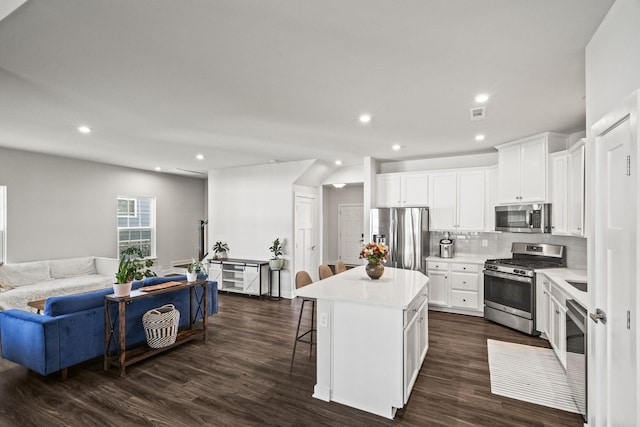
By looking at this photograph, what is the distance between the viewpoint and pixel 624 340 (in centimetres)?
163

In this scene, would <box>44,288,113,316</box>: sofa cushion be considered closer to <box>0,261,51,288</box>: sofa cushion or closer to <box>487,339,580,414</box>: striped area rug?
<box>0,261,51,288</box>: sofa cushion

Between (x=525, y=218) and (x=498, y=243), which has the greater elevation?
(x=525, y=218)

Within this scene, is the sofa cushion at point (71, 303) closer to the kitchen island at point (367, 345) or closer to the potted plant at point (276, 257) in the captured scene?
the kitchen island at point (367, 345)

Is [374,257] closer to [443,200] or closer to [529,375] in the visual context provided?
[529,375]

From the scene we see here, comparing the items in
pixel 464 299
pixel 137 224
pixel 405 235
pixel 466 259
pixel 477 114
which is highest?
pixel 477 114

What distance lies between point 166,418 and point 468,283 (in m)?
4.40

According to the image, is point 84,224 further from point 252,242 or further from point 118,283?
point 118,283

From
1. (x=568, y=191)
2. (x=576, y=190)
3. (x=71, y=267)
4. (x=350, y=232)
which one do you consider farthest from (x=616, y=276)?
(x=350, y=232)

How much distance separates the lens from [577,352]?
254cm

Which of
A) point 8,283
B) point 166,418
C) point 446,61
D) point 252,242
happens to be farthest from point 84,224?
point 446,61

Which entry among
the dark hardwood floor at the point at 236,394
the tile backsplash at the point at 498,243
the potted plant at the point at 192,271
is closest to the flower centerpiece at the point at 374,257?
the dark hardwood floor at the point at 236,394

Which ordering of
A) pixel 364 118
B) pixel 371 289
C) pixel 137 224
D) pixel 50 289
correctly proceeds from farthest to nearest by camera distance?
pixel 137 224 < pixel 50 289 < pixel 364 118 < pixel 371 289

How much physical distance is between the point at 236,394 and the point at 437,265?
373 centimetres

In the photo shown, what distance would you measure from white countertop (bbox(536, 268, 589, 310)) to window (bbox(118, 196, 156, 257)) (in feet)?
25.3
